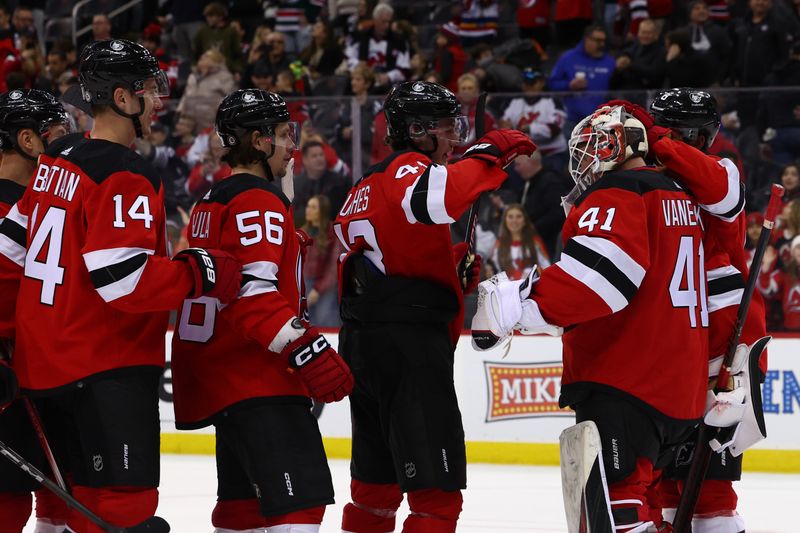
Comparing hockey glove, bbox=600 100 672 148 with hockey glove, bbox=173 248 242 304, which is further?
hockey glove, bbox=600 100 672 148

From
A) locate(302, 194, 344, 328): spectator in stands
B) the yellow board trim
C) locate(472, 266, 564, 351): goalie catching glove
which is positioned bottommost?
the yellow board trim

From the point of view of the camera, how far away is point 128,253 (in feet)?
10.2

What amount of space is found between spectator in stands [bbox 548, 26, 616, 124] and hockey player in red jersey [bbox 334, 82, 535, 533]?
15.5 ft

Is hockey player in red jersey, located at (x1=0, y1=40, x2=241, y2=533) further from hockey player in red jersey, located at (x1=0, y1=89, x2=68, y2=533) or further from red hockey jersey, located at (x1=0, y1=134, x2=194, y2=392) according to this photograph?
hockey player in red jersey, located at (x1=0, y1=89, x2=68, y2=533)

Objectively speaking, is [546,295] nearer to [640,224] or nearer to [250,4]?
[640,224]

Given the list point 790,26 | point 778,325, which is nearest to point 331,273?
point 778,325

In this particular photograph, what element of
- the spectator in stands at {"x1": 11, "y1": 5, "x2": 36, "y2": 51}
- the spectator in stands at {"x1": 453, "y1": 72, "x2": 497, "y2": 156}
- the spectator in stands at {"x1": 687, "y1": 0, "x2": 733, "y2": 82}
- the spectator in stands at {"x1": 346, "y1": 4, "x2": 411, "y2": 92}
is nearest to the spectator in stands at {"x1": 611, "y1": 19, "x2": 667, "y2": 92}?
the spectator in stands at {"x1": 687, "y1": 0, "x2": 733, "y2": 82}

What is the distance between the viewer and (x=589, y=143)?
3418mm

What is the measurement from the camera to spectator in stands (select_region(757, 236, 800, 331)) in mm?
6672

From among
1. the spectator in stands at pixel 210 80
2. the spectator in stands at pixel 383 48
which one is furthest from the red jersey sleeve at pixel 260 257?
the spectator in stands at pixel 383 48

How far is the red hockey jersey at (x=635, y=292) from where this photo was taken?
3191 millimetres

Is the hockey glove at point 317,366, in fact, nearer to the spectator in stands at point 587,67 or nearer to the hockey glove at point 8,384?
the hockey glove at point 8,384

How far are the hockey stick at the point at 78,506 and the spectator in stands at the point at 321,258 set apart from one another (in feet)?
13.1

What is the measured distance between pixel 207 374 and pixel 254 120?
72 centimetres
